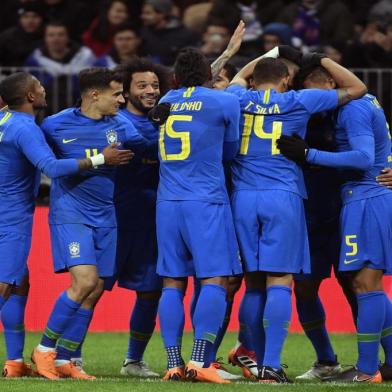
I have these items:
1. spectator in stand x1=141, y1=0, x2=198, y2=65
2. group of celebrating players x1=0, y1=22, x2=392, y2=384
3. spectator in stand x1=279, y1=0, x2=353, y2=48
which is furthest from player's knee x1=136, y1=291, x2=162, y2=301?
spectator in stand x1=279, y1=0, x2=353, y2=48

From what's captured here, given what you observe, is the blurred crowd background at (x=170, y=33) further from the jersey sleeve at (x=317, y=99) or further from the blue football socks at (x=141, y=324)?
the jersey sleeve at (x=317, y=99)

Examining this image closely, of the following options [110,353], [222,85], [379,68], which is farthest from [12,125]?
[379,68]

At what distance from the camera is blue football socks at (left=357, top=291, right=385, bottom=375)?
9375mm

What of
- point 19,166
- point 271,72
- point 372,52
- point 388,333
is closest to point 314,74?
point 271,72

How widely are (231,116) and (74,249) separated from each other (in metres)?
1.54

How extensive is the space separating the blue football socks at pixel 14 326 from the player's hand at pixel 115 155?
140 cm

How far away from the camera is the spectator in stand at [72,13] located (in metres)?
16.6

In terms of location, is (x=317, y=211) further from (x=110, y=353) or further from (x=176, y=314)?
(x=110, y=353)

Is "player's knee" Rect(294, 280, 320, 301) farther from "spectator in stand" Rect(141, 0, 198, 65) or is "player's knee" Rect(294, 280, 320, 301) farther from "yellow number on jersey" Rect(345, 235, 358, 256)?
"spectator in stand" Rect(141, 0, 198, 65)

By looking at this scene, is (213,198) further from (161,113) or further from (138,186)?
(138,186)

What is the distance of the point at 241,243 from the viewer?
9344mm

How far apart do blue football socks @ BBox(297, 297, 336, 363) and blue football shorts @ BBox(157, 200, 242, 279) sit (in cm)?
121

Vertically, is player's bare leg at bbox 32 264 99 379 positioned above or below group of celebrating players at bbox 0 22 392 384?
below

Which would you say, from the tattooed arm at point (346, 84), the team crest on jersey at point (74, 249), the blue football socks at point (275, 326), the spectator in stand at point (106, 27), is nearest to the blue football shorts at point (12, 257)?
the team crest on jersey at point (74, 249)
